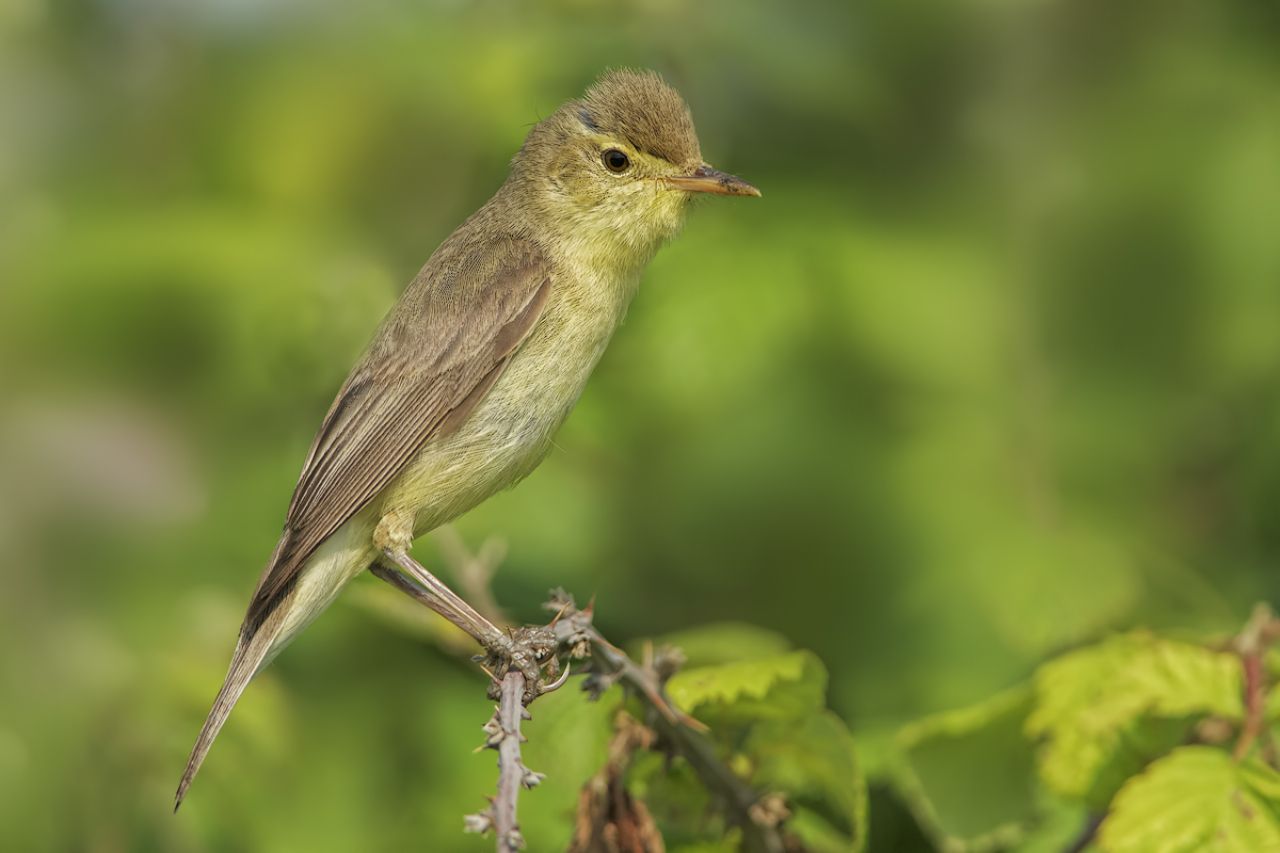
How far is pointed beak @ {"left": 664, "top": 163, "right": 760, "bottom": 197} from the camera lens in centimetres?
321

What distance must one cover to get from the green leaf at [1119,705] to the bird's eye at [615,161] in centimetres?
155

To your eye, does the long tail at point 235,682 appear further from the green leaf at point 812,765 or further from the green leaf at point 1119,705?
the green leaf at point 1119,705

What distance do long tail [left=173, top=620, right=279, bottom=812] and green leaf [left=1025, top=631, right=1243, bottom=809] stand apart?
1657 mm

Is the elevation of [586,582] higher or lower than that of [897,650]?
higher

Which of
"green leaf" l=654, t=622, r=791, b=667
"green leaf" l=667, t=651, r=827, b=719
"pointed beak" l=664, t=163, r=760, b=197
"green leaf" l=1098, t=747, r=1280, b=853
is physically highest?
"pointed beak" l=664, t=163, r=760, b=197

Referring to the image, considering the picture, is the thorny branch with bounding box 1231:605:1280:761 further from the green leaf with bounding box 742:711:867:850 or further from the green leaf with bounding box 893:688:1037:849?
the green leaf with bounding box 742:711:867:850

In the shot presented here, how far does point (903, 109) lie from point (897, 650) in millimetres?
1855

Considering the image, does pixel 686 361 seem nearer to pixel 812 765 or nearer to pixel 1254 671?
pixel 812 765

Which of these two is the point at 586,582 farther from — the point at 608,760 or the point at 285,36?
the point at 285,36

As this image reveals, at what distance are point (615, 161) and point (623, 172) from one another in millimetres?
41

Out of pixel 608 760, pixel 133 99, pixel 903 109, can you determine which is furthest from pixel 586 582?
pixel 133 99

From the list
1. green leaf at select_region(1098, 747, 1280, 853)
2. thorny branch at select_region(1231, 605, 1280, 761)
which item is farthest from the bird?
thorny branch at select_region(1231, 605, 1280, 761)

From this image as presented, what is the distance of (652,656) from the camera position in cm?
277

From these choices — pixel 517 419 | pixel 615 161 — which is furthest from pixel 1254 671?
pixel 615 161
